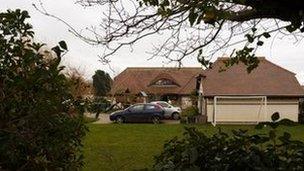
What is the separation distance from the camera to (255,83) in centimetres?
4166

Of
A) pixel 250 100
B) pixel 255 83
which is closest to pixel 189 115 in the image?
pixel 250 100

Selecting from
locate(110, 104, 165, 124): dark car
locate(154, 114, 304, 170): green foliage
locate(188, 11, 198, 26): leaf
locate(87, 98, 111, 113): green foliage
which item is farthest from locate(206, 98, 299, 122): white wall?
locate(188, 11, 198, 26): leaf

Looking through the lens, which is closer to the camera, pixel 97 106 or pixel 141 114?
pixel 97 106

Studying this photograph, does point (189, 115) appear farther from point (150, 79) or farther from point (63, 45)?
point (63, 45)

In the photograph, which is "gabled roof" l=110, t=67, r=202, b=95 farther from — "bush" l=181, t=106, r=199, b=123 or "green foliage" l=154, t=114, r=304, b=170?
"green foliage" l=154, t=114, r=304, b=170

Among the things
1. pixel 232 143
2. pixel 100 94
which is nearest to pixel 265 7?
pixel 232 143

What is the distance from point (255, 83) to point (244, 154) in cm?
3844

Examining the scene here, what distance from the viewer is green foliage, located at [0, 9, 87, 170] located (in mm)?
3523

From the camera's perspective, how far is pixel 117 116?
139 ft

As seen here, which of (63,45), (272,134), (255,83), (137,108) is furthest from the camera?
(137,108)

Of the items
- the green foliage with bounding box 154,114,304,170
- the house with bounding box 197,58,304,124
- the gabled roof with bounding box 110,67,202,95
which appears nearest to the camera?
the green foliage with bounding box 154,114,304,170

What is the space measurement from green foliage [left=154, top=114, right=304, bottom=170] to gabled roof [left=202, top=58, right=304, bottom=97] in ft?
117

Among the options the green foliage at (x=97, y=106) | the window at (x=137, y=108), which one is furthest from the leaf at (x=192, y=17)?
the window at (x=137, y=108)

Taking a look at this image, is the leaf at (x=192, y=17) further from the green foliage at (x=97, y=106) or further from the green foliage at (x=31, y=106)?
the green foliage at (x=97, y=106)
